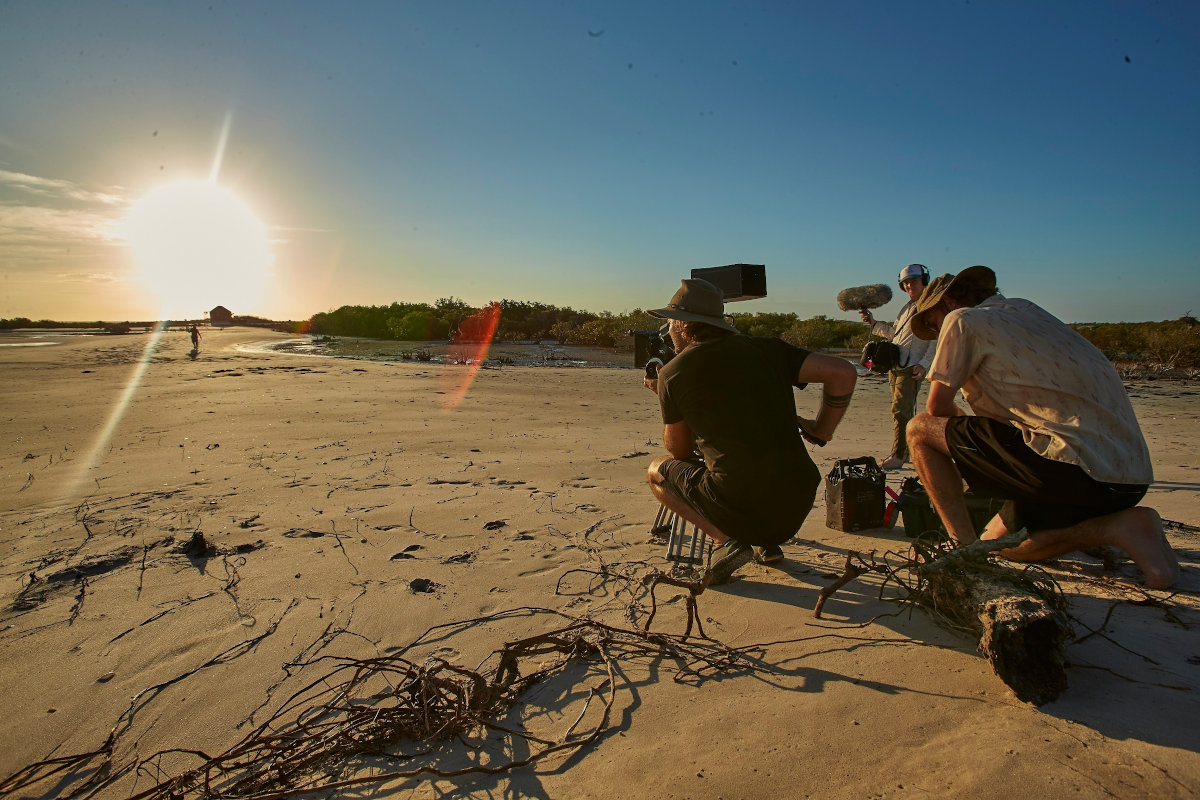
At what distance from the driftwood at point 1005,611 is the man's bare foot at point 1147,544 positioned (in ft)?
1.74

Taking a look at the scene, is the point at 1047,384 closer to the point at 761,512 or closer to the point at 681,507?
the point at 761,512

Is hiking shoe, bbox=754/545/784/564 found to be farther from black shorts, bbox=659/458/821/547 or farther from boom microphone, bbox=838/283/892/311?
boom microphone, bbox=838/283/892/311

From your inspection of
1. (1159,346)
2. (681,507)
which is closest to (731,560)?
(681,507)

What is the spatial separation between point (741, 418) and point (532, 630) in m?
1.35

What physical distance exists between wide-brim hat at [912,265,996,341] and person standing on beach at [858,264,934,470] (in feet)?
7.70

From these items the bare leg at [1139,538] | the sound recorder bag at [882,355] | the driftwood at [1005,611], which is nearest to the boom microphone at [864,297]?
the sound recorder bag at [882,355]

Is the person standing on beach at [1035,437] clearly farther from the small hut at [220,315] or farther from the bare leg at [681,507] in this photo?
the small hut at [220,315]

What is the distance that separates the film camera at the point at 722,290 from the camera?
388 centimetres

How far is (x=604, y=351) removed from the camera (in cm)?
2225

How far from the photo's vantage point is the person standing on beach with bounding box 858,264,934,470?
585 centimetres

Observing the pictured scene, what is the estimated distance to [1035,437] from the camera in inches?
112

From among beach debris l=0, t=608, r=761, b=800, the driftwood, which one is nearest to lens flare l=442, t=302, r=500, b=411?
beach debris l=0, t=608, r=761, b=800

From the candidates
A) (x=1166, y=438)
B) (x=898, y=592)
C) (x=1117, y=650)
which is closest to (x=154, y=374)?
(x=898, y=592)

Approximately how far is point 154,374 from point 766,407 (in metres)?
14.7
